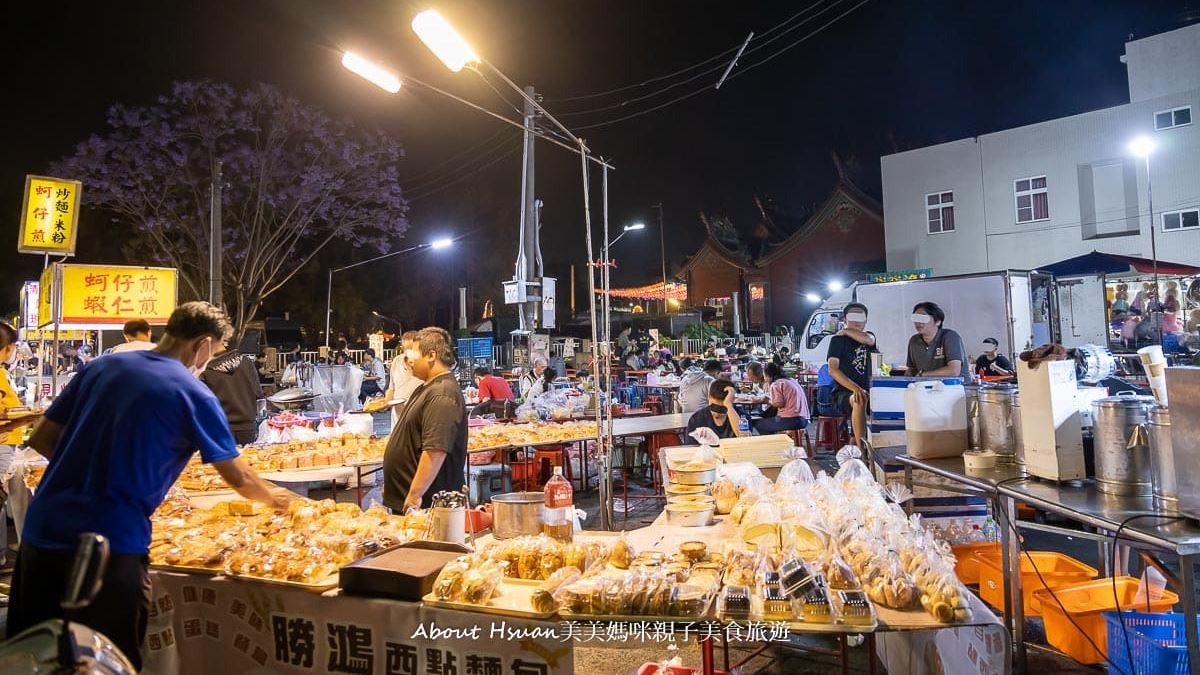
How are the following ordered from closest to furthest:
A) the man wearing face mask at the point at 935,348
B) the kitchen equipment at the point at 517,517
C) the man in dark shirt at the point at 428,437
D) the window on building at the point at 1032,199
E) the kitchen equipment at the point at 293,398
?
the kitchen equipment at the point at 517,517
the man in dark shirt at the point at 428,437
the man wearing face mask at the point at 935,348
the kitchen equipment at the point at 293,398
the window on building at the point at 1032,199

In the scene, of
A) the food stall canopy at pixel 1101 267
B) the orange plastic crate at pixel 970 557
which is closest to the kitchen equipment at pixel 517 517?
the orange plastic crate at pixel 970 557

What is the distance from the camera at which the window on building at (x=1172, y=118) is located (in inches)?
660

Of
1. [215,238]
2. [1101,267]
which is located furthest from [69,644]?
[1101,267]

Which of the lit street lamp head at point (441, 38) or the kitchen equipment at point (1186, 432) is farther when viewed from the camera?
the lit street lamp head at point (441, 38)

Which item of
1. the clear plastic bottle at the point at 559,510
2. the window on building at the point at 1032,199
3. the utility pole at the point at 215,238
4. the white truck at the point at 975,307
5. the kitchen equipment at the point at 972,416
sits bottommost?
the clear plastic bottle at the point at 559,510

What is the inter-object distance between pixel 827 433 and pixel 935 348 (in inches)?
164

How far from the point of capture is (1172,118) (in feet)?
55.7

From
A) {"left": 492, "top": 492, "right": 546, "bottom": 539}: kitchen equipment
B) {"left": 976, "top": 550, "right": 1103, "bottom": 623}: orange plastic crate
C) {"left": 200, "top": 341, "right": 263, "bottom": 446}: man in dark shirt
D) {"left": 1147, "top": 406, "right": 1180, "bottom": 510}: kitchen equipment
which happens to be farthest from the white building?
{"left": 200, "top": 341, "right": 263, "bottom": 446}: man in dark shirt

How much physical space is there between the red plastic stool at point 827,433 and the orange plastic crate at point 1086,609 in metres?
7.50

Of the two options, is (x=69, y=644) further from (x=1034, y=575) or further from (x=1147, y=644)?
(x=1034, y=575)

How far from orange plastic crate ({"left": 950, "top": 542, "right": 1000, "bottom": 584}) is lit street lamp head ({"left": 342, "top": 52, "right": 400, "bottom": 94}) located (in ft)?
17.6

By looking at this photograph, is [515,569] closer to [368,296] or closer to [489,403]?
[489,403]

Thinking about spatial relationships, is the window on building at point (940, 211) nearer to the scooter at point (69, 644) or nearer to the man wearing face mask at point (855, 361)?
the man wearing face mask at point (855, 361)

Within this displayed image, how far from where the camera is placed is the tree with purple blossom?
17.0 meters
